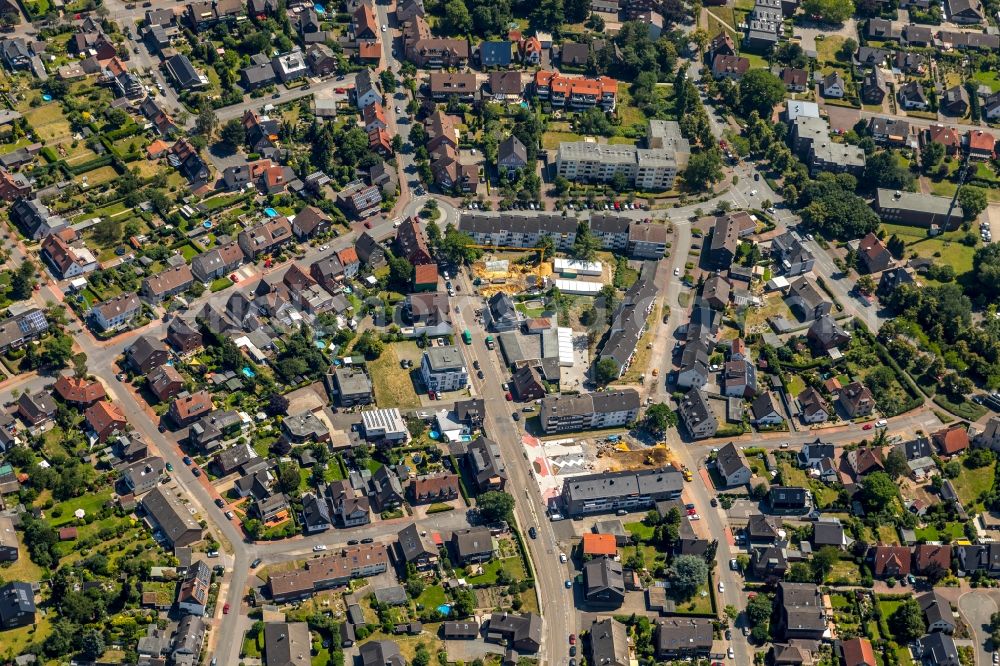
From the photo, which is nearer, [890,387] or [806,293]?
[890,387]

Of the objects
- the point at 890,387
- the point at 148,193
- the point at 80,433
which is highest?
the point at 148,193

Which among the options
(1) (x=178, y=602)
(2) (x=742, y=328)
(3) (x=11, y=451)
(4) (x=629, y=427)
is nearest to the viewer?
(1) (x=178, y=602)

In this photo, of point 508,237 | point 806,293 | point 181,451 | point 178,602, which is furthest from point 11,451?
point 806,293

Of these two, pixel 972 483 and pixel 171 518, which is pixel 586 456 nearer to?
pixel 972 483

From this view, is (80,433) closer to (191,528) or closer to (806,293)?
(191,528)

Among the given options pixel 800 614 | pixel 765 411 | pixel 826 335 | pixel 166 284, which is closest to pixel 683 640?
pixel 800 614

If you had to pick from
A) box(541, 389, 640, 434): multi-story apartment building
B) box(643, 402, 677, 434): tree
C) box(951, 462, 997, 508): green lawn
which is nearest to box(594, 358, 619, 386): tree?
box(541, 389, 640, 434): multi-story apartment building

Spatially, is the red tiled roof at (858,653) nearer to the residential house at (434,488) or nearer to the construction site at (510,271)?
the residential house at (434,488)
